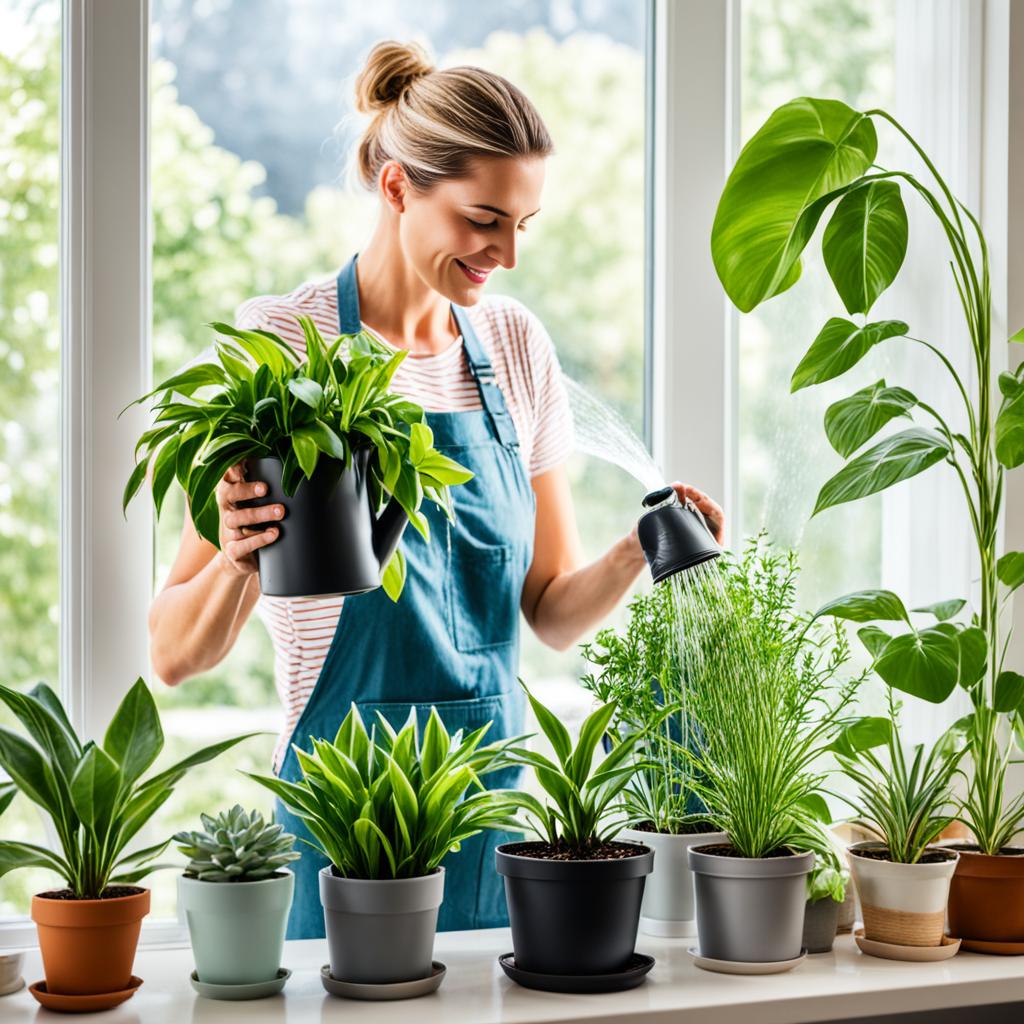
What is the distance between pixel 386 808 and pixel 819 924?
1.67 ft

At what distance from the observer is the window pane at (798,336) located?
64.9 inches

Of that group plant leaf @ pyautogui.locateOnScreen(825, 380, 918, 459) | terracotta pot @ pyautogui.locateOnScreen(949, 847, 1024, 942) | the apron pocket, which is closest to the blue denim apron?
the apron pocket

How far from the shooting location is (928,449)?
1302mm

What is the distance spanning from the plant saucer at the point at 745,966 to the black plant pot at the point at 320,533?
53 centimetres

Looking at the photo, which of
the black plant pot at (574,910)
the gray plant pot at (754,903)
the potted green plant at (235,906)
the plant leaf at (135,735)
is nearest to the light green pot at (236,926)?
the potted green plant at (235,906)

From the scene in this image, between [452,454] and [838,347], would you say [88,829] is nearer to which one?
[452,454]

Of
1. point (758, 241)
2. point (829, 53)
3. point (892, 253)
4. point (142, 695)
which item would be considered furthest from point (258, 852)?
point (829, 53)

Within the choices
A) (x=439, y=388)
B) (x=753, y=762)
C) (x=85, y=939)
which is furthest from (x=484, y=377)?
(x=85, y=939)

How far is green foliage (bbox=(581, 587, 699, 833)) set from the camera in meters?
1.28

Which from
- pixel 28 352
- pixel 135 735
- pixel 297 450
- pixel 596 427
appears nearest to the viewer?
pixel 297 450

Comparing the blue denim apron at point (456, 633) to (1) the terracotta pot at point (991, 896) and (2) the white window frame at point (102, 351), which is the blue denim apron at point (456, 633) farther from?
(1) the terracotta pot at point (991, 896)

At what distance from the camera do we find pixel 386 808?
119cm

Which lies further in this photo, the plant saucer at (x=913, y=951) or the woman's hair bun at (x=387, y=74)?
the woman's hair bun at (x=387, y=74)

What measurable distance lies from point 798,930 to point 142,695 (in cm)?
71
